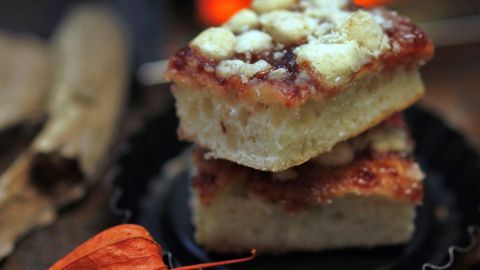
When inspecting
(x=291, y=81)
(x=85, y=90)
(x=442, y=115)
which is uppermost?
(x=291, y=81)

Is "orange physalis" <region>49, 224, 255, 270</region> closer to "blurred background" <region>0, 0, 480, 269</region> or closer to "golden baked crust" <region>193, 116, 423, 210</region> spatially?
"golden baked crust" <region>193, 116, 423, 210</region>

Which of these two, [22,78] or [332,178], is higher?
[22,78]

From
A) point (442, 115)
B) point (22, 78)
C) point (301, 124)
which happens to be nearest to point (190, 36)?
point (22, 78)

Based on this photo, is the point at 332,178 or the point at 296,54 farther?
the point at 332,178

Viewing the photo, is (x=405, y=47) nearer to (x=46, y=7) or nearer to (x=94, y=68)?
(x=94, y=68)

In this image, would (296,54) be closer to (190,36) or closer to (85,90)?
(85,90)

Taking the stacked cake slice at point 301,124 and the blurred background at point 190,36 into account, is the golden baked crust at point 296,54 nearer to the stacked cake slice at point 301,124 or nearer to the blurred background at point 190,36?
the stacked cake slice at point 301,124

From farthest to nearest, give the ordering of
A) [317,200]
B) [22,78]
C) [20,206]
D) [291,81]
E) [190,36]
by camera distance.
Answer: [190,36] < [22,78] < [20,206] < [317,200] < [291,81]
